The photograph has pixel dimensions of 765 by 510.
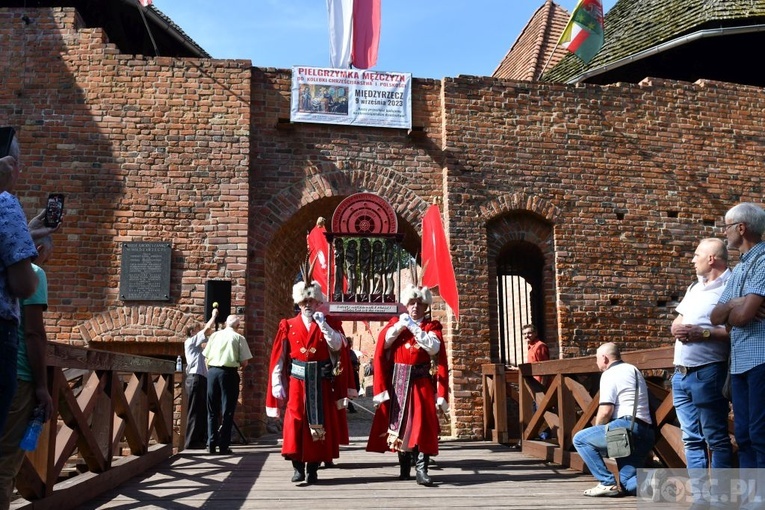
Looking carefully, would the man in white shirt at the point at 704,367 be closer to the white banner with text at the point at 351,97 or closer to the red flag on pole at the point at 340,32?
the white banner with text at the point at 351,97

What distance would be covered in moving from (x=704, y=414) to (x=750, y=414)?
0.57 metres

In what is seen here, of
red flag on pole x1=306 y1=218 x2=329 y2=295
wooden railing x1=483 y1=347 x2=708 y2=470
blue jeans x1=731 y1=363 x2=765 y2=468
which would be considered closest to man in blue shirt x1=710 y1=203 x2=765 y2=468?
blue jeans x1=731 y1=363 x2=765 y2=468

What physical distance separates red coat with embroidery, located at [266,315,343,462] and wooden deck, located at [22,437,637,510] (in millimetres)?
296

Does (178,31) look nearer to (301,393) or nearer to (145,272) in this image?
(145,272)

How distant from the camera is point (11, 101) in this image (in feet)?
33.9

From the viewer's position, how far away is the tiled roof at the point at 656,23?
39.6 ft

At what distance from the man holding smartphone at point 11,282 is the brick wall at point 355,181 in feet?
23.4

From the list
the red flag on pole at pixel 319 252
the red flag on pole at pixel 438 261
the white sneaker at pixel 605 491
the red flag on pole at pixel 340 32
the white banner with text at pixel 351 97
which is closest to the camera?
the white sneaker at pixel 605 491

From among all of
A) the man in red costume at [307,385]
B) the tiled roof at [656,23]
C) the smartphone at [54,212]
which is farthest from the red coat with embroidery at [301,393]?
the tiled roof at [656,23]

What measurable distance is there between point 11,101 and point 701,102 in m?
10.6

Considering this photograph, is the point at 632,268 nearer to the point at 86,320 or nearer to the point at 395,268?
the point at 395,268

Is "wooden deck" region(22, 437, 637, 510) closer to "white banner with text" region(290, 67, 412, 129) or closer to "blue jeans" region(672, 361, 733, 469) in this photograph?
"blue jeans" region(672, 361, 733, 469)

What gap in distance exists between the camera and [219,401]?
834cm

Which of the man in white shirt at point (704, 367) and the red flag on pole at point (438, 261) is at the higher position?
the red flag on pole at point (438, 261)
